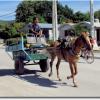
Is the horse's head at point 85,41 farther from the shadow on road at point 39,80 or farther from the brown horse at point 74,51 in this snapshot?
the shadow on road at point 39,80

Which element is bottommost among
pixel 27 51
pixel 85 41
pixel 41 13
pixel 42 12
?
pixel 27 51

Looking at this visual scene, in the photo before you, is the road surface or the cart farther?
the cart

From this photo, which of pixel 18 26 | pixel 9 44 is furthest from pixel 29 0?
pixel 9 44

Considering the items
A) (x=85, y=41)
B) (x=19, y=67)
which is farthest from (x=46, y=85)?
(x=19, y=67)

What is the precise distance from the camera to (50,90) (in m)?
11.6

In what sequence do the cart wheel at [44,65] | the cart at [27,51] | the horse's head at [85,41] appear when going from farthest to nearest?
the cart wheel at [44,65] → the cart at [27,51] → the horse's head at [85,41]

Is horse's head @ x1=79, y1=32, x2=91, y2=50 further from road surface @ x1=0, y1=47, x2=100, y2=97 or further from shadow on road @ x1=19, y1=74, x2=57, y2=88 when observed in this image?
shadow on road @ x1=19, y1=74, x2=57, y2=88

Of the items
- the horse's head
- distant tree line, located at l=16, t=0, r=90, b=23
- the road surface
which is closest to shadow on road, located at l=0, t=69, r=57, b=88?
the road surface

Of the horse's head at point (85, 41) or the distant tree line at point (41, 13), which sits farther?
the distant tree line at point (41, 13)

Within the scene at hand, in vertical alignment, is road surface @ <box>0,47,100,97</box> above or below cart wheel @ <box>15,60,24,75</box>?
below

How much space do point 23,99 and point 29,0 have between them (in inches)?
3474

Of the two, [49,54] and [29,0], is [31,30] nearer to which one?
[49,54]

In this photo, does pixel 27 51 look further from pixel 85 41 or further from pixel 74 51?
pixel 85 41

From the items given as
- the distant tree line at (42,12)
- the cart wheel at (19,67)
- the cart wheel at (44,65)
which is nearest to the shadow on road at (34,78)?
the cart wheel at (19,67)
